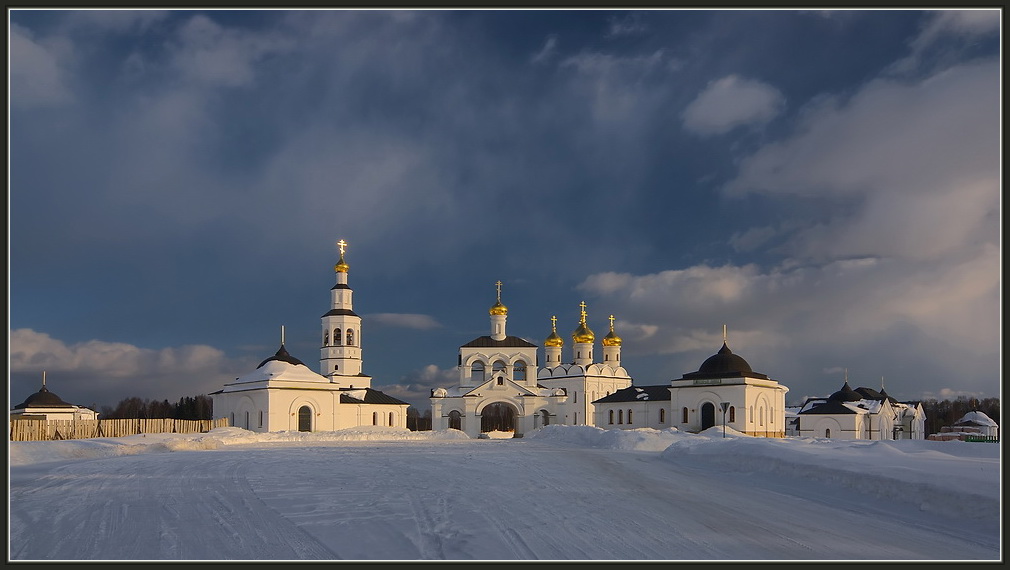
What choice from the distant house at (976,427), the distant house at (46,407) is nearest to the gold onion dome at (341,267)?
the distant house at (46,407)

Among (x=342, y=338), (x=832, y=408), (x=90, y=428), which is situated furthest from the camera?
(x=342, y=338)

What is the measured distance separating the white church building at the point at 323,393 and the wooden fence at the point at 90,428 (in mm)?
4042

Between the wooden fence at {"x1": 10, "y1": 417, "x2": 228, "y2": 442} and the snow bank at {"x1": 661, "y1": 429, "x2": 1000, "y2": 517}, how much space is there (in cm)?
2618

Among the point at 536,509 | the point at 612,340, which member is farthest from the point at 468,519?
the point at 612,340

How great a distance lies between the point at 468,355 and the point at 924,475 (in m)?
59.9

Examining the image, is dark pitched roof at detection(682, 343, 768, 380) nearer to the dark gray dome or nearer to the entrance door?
the entrance door

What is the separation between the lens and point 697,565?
796 cm

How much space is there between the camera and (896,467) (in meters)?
14.3

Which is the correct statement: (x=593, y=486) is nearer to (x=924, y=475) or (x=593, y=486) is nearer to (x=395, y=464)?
(x=924, y=475)

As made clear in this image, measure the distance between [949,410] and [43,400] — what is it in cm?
→ 10380

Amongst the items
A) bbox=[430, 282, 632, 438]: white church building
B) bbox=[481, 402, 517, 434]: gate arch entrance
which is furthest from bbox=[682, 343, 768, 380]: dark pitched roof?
bbox=[481, 402, 517, 434]: gate arch entrance

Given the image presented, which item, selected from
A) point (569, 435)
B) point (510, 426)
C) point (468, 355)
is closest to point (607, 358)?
point (468, 355)

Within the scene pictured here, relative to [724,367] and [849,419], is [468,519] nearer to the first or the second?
[724,367]

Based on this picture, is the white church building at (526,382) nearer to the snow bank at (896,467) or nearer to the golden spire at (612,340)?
the golden spire at (612,340)
